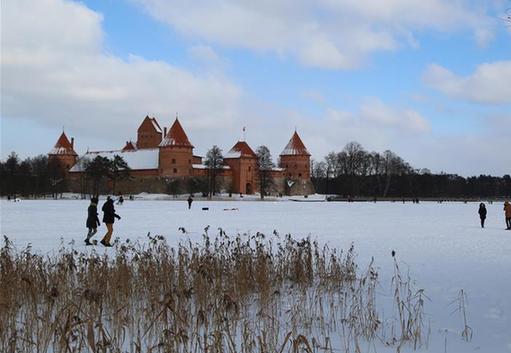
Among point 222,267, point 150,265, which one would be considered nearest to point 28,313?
point 150,265

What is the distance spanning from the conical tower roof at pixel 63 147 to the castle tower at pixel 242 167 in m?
32.2

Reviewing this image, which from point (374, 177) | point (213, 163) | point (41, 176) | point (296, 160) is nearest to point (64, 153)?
point (41, 176)

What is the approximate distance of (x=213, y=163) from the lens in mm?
90250

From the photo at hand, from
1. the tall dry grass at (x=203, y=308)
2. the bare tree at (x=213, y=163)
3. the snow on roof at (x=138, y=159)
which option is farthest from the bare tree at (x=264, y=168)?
the tall dry grass at (x=203, y=308)

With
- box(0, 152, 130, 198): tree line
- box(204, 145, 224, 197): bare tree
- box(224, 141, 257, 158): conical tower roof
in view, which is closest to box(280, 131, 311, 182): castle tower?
box(224, 141, 257, 158): conical tower roof

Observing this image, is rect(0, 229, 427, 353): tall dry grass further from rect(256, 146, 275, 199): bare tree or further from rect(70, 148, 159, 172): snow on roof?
rect(70, 148, 159, 172): snow on roof

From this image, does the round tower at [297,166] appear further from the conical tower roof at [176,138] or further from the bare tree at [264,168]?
the conical tower roof at [176,138]

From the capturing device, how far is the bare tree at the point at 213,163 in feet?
292

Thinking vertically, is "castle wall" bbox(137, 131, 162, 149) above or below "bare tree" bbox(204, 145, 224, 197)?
above

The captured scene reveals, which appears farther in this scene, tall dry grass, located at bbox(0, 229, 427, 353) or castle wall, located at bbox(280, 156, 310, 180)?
castle wall, located at bbox(280, 156, 310, 180)

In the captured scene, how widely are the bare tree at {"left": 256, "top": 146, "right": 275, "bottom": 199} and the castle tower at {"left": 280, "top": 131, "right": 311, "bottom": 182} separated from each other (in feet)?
29.0

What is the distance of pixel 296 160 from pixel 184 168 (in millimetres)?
21502

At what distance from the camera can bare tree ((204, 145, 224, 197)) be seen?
88875 millimetres

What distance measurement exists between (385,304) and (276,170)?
91.6 meters
